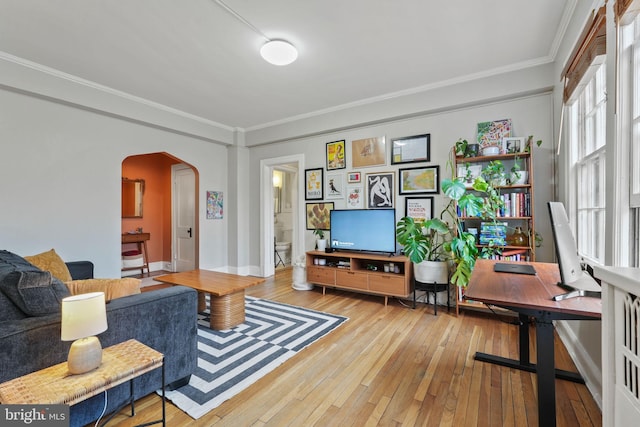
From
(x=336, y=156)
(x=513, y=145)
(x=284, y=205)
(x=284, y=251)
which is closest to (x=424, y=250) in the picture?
(x=513, y=145)

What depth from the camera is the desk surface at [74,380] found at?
104 centimetres

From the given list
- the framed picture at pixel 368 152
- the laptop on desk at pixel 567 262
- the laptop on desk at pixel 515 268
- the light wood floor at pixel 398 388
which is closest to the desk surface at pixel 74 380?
the light wood floor at pixel 398 388

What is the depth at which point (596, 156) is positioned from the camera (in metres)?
2.03

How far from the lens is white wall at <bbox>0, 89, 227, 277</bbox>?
304cm

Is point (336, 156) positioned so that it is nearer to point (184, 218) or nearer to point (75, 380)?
point (184, 218)

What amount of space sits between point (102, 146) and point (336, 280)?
3.61 meters

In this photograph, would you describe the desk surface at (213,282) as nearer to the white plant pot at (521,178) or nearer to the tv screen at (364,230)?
the tv screen at (364,230)

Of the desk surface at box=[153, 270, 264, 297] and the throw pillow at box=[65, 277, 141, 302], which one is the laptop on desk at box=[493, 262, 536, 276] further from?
the throw pillow at box=[65, 277, 141, 302]

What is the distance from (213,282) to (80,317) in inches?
73.2

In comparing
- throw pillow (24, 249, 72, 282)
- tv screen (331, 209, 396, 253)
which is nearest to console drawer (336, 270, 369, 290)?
tv screen (331, 209, 396, 253)

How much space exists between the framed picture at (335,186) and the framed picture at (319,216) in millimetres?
165

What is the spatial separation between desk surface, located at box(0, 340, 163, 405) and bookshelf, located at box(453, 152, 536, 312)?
302 cm

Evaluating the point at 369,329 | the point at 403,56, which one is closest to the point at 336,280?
the point at 369,329

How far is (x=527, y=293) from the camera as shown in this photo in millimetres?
1390
